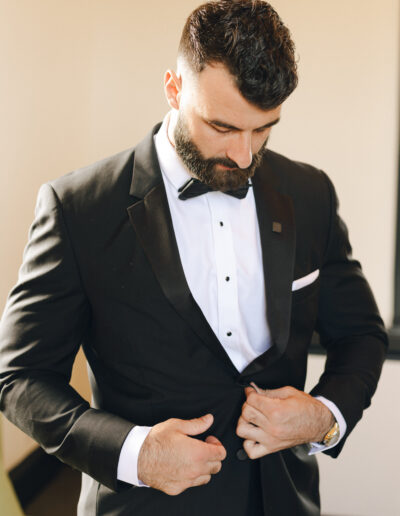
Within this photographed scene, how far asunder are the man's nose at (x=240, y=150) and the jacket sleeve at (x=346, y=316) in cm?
34

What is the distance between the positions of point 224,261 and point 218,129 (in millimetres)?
285

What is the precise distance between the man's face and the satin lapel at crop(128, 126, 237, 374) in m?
0.09

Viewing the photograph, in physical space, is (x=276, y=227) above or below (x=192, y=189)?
below

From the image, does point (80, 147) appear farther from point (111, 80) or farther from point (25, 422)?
point (25, 422)

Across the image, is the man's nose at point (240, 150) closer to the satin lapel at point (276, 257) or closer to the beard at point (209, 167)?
the beard at point (209, 167)

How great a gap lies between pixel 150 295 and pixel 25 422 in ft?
1.16

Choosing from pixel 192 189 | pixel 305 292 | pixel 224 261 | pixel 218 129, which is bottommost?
pixel 305 292

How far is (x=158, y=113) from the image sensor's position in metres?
2.94

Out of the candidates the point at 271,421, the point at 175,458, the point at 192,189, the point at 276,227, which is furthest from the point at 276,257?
the point at 175,458

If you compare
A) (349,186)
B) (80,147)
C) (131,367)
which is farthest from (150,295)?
(80,147)

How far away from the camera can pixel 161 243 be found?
1.28 meters

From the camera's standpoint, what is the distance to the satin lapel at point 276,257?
1340 mm

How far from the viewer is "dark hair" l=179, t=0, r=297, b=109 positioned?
119 centimetres

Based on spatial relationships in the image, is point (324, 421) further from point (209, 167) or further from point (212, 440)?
point (209, 167)
